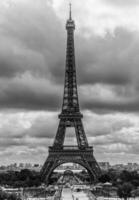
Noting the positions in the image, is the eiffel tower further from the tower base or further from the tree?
the tree

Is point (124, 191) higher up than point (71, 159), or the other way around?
point (71, 159)

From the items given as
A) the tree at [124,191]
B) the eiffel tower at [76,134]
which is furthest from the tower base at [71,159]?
the tree at [124,191]

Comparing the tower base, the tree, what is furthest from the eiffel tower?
the tree

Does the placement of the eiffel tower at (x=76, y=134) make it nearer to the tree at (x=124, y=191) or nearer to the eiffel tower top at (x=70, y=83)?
the eiffel tower top at (x=70, y=83)

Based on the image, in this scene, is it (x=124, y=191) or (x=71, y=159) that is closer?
(x=124, y=191)

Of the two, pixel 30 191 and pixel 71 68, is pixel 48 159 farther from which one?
pixel 71 68

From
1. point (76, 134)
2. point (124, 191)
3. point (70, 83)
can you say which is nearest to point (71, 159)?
point (76, 134)

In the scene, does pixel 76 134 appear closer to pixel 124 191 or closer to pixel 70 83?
pixel 70 83

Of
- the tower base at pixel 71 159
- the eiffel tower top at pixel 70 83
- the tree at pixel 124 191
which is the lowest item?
the tree at pixel 124 191
